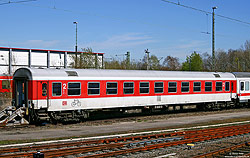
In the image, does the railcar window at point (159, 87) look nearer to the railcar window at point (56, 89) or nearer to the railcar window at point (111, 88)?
the railcar window at point (111, 88)

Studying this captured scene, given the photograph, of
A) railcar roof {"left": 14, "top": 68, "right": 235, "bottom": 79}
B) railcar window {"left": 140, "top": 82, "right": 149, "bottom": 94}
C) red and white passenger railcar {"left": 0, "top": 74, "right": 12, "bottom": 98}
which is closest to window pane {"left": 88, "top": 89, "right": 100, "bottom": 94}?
railcar roof {"left": 14, "top": 68, "right": 235, "bottom": 79}

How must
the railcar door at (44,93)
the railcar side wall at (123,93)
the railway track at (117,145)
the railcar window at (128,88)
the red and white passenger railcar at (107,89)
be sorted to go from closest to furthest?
the railway track at (117,145)
the railcar door at (44,93)
the red and white passenger railcar at (107,89)
the railcar side wall at (123,93)
the railcar window at (128,88)

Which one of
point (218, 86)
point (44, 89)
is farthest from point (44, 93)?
point (218, 86)

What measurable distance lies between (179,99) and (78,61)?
52.0 feet

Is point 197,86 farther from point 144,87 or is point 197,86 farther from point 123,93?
point 123,93

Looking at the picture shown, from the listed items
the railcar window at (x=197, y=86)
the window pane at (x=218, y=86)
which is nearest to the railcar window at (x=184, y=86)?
the railcar window at (x=197, y=86)

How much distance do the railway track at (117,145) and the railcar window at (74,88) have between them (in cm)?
713

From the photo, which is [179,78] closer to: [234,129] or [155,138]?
[234,129]

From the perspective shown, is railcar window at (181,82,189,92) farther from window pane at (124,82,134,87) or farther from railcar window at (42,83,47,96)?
railcar window at (42,83,47,96)

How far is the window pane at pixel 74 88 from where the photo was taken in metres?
20.2

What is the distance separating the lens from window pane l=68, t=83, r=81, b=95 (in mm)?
20234

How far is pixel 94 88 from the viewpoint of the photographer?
21328 mm

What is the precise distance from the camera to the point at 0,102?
30.1m

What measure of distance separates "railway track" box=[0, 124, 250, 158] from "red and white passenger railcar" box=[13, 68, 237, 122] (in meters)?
6.78
